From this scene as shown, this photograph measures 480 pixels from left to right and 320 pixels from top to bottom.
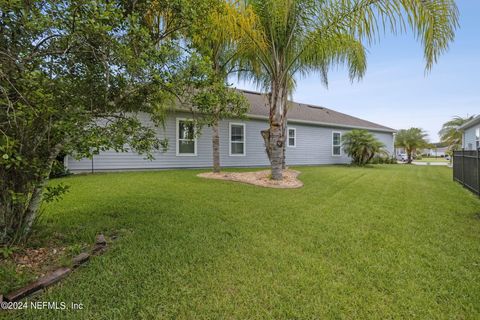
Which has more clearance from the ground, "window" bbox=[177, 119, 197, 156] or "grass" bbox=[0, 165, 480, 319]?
"window" bbox=[177, 119, 197, 156]

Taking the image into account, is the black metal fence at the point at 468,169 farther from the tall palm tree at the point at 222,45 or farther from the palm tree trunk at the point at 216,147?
the palm tree trunk at the point at 216,147

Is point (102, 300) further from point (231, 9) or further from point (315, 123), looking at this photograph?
point (315, 123)

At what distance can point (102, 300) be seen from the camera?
195 cm

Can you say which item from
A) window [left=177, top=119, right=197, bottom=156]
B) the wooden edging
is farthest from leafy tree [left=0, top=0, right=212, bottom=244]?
window [left=177, top=119, right=197, bottom=156]

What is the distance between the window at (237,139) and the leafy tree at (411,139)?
1872 cm

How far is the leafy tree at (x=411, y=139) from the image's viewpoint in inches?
905

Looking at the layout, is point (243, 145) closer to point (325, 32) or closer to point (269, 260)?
→ point (325, 32)

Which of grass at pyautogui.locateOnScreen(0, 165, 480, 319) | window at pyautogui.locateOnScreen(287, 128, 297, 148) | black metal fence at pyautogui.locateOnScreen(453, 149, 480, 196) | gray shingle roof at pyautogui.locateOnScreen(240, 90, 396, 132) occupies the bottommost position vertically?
grass at pyautogui.locateOnScreen(0, 165, 480, 319)

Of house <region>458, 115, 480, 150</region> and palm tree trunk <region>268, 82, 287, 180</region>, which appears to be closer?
palm tree trunk <region>268, 82, 287, 180</region>

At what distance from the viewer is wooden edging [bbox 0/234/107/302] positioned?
75.5 inches

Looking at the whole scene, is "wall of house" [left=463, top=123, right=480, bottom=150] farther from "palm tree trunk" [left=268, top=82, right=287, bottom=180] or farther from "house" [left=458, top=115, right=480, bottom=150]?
"palm tree trunk" [left=268, top=82, right=287, bottom=180]

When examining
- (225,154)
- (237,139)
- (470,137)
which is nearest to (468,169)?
(237,139)

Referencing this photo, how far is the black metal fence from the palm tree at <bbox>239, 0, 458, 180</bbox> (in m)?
3.74

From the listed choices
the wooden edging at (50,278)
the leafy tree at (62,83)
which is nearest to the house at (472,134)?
the leafy tree at (62,83)
